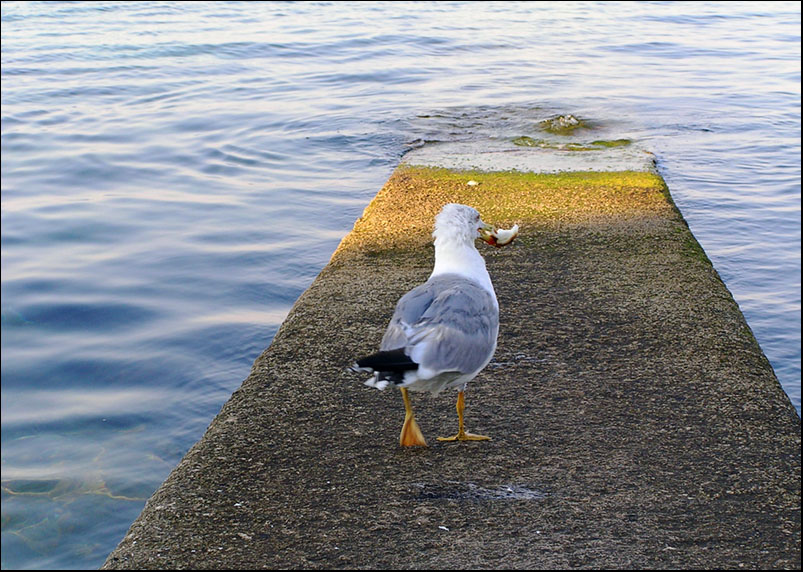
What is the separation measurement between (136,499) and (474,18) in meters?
17.3

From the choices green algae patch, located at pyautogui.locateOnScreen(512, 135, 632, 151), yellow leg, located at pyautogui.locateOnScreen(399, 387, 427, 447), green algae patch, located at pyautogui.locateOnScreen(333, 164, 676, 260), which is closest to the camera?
yellow leg, located at pyautogui.locateOnScreen(399, 387, 427, 447)

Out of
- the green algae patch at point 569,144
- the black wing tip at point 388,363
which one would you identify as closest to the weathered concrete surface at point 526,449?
the black wing tip at point 388,363

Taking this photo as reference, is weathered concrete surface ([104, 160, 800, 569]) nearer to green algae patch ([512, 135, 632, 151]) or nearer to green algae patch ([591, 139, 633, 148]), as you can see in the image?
green algae patch ([512, 135, 632, 151])

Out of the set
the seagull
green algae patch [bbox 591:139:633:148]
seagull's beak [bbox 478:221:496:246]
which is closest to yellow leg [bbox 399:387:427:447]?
the seagull

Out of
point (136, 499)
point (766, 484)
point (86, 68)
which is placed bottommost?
point (136, 499)

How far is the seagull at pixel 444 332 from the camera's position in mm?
2992

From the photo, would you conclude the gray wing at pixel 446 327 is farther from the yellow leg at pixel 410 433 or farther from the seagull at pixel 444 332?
the yellow leg at pixel 410 433

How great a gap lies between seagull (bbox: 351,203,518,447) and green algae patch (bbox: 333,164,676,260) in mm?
1962

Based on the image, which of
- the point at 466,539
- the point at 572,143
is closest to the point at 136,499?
the point at 466,539

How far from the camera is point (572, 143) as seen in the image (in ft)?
30.1

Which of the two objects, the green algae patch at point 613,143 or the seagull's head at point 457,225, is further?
the green algae patch at point 613,143

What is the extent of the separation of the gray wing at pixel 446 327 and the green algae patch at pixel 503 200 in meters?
2.21

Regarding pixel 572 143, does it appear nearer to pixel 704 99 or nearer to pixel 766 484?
pixel 704 99

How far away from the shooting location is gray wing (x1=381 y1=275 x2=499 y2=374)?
10.1 ft
